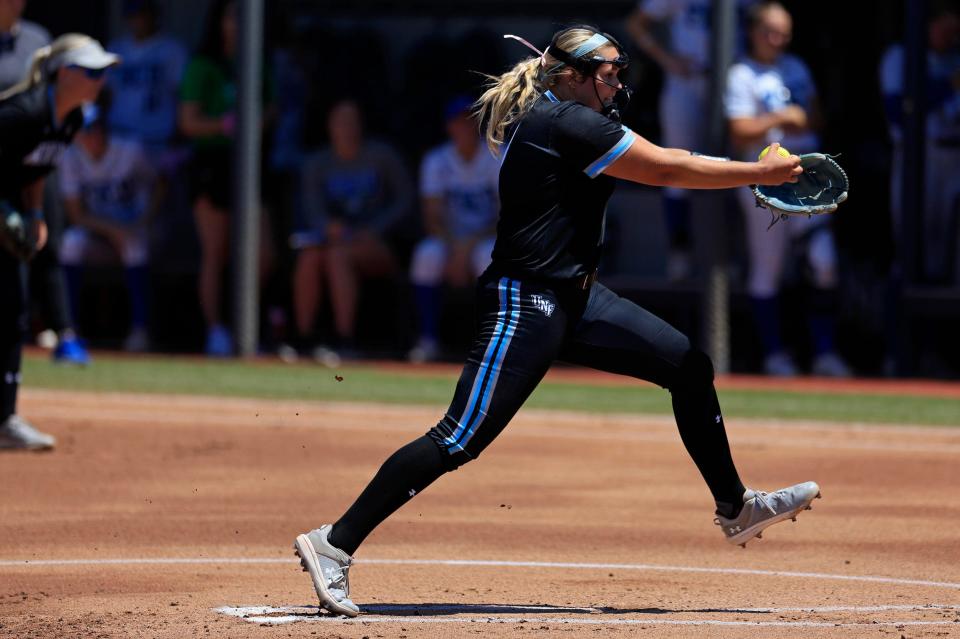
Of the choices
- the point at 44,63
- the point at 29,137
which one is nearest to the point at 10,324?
the point at 29,137

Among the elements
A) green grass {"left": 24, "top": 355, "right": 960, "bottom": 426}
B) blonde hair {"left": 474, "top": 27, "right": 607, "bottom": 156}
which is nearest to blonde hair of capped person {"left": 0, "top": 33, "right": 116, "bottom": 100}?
green grass {"left": 24, "top": 355, "right": 960, "bottom": 426}

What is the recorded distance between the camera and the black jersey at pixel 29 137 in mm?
9188

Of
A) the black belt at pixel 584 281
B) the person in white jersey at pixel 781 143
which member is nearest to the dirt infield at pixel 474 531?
the black belt at pixel 584 281

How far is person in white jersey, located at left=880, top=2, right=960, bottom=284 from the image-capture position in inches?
569

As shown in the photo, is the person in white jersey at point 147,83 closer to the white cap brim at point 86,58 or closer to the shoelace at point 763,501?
the white cap brim at point 86,58

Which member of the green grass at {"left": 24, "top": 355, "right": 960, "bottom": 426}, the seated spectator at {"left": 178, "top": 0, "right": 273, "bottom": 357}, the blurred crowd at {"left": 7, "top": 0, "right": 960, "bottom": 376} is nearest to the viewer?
the green grass at {"left": 24, "top": 355, "right": 960, "bottom": 426}

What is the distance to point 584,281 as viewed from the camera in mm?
6195

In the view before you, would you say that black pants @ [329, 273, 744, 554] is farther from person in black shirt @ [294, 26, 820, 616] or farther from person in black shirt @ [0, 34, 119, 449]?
person in black shirt @ [0, 34, 119, 449]

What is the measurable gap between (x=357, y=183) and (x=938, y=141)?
4.53 meters

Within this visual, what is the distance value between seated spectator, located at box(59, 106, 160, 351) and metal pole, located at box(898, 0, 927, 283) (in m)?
6.06

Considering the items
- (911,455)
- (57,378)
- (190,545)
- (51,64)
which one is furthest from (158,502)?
(57,378)

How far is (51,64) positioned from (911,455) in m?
4.88

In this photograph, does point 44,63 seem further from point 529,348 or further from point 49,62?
point 529,348

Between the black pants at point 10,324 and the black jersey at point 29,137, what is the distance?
357 millimetres
